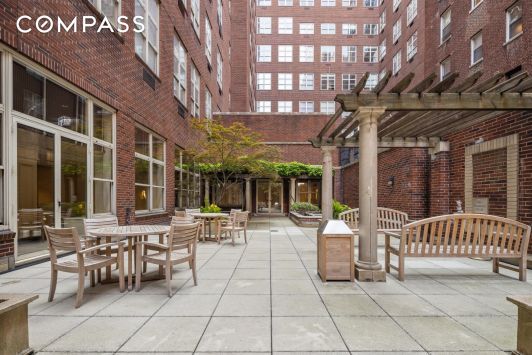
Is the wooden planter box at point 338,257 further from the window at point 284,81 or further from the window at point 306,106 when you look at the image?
the window at point 284,81

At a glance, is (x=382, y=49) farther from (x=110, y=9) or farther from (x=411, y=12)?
(x=110, y=9)

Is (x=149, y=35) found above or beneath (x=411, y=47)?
beneath

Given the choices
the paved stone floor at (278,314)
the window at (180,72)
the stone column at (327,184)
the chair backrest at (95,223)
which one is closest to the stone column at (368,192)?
the paved stone floor at (278,314)

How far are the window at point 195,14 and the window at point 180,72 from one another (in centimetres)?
241

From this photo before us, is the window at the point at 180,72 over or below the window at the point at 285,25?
below

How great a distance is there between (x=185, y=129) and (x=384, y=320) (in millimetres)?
12268

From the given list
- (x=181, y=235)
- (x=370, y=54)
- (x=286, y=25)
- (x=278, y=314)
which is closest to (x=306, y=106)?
(x=370, y=54)

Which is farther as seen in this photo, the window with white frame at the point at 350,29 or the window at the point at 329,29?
the window at the point at 329,29

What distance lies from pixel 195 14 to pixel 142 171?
32.6ft

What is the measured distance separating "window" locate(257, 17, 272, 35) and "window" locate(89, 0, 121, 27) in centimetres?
3530

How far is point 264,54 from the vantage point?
40094 millimetres

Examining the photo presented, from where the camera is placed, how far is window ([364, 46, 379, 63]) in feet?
129

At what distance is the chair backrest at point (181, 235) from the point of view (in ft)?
13.7

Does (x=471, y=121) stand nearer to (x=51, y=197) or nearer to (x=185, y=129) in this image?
(x=51, y=197)
